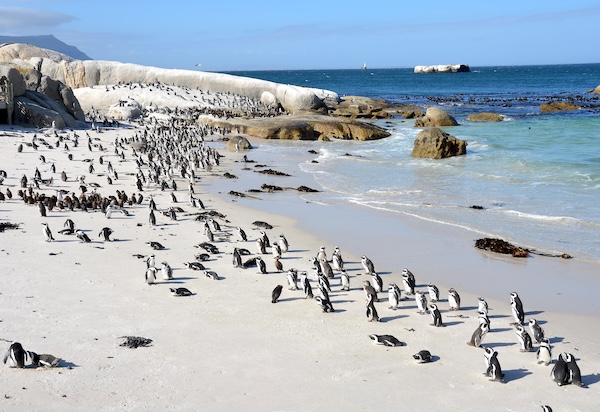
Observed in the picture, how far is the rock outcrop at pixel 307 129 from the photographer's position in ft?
128

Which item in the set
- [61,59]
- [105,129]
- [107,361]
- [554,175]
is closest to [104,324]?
[107,361]

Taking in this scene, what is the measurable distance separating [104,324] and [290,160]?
2086cm

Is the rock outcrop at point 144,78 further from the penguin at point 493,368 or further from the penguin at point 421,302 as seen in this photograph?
the penguin at point 493,368

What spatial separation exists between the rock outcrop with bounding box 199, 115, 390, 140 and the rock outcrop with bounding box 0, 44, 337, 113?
14328 millimetres

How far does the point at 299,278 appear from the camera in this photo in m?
11.7

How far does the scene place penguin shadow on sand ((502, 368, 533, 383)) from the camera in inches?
330

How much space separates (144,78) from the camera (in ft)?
202

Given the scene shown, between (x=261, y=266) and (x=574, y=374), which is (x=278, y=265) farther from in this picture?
(x=574, y=374)

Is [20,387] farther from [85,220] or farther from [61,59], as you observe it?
[61,59]

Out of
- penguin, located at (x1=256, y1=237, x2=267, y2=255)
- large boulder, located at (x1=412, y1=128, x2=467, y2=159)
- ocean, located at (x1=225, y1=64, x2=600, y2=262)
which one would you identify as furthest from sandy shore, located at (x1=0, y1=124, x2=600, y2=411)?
large boulder, located at (x1=412, y1=128, x2=467, y2=159)

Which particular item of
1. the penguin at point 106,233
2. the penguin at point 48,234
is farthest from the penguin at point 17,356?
the penguin at point 106,233

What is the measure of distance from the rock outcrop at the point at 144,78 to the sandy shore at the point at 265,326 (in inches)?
1651

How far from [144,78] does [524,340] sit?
186ft

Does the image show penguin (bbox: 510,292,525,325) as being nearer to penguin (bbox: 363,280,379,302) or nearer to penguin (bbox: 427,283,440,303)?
penguin (bbox: 427,283,440,303)
